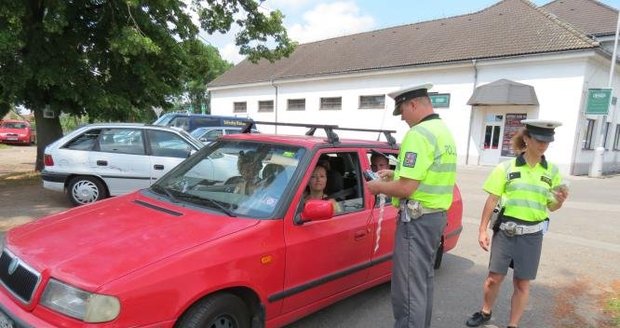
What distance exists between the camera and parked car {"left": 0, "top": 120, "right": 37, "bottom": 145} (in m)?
26.3

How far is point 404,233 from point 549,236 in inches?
227

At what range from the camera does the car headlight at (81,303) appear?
2301mm

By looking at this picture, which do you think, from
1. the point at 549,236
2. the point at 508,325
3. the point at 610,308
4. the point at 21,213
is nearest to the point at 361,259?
the point at 508,325

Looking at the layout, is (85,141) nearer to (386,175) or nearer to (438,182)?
(386,175)

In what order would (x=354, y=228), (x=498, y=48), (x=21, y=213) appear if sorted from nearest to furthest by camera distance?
(x=354, y=228)
(x=21, y=213)
(x=498, y=48)

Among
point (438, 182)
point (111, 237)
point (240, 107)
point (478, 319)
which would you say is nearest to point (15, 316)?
point (111, 237)

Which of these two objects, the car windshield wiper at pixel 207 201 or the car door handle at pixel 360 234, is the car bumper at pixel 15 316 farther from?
the car door handle at pixel 360 234

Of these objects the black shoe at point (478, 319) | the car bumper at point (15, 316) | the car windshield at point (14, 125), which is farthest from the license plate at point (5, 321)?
the car windshield at point (14, 125)

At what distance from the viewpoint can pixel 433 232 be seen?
3107mm

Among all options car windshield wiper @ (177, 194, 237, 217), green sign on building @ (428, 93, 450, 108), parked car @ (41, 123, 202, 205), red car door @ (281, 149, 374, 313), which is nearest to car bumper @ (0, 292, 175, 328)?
car windshield wiper @ (177, 194, 237, 217)

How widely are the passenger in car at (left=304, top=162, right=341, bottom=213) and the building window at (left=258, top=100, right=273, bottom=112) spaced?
98.0 feet

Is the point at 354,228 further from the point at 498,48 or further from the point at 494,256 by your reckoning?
the point at 498,48

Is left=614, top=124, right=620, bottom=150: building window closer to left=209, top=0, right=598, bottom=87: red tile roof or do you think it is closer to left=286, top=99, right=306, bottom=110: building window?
left=209, top=0, right=598, bottom=87: red tile roof

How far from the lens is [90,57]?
10633mm
